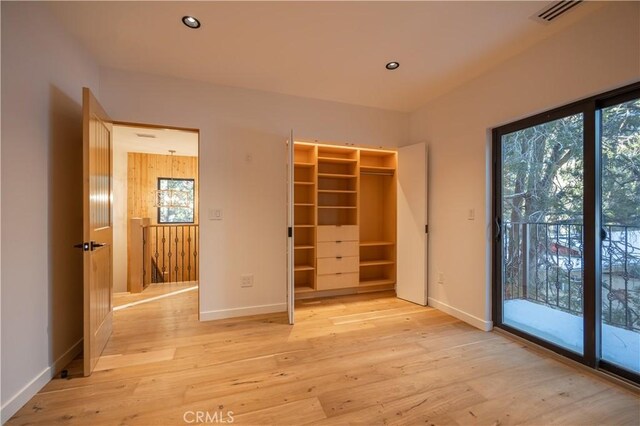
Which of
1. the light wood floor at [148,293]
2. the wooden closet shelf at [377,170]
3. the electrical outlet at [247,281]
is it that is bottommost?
the light wood floor at [148,293]

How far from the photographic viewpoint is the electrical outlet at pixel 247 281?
316 centimetres

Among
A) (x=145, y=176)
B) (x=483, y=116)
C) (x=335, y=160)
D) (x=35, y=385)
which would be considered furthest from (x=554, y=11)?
(x=145, y=176)

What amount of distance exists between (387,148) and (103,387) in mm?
3782

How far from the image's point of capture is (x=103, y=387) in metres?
1.86

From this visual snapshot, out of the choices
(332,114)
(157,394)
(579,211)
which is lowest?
(157,394)

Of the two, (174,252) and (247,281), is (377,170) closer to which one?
(247,281)

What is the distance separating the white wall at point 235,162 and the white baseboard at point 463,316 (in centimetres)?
190

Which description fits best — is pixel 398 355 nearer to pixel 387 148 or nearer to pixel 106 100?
pixel 387 148

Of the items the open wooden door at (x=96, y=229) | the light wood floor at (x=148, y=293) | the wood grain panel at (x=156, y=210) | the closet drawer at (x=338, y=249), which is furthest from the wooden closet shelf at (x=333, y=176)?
the wood grain panel at (x=156, y=210)

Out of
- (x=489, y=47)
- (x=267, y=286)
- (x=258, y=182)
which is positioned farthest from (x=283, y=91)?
(x=267, y=286)

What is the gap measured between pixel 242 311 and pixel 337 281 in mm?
1364

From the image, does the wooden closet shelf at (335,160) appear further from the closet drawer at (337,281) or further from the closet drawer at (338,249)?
the closet drawer at (337,281)

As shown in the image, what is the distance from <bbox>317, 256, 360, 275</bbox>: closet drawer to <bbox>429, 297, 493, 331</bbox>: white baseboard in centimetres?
109

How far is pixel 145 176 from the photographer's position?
6.23 m
